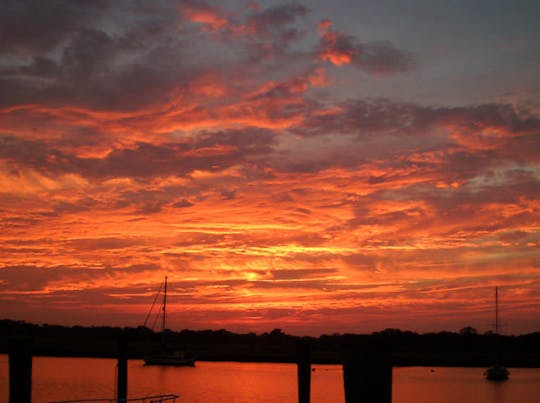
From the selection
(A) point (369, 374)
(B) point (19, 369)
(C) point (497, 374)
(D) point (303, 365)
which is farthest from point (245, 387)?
(A) point (369, 374)

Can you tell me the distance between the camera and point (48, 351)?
129 metres

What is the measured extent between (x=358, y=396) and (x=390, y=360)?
15.3 inches

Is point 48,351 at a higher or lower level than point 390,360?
lower

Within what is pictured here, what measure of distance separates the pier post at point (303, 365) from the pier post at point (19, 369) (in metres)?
9.11

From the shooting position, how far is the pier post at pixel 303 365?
71.3ft

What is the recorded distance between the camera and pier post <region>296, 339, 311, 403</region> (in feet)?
71.3

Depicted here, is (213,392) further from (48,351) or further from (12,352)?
(48,351)

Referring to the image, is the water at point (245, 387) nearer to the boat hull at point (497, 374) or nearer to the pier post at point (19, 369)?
the boat hull at point (497, 374)

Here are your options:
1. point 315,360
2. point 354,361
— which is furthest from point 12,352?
point 315,360

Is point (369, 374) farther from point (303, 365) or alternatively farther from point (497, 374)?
point (497, 374)

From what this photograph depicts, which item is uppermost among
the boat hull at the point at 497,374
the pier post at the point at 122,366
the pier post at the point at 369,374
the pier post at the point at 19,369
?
the pier post at the point at 369,374

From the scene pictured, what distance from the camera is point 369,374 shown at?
5531 mm

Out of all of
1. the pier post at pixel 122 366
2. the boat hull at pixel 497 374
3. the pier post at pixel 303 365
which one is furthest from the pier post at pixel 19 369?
the boat hull at pixel 497 374

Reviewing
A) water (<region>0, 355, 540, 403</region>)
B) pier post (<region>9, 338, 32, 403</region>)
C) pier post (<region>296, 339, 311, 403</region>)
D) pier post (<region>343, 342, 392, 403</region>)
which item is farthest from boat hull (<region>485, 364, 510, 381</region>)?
pier post (<region>343, 342, 392, 403</region>)
